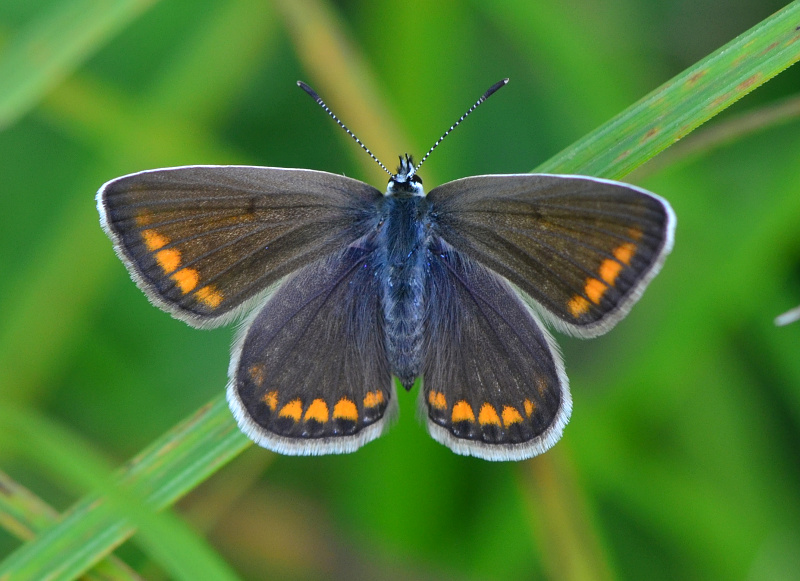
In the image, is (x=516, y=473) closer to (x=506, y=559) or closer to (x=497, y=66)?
(x=506, y=559)

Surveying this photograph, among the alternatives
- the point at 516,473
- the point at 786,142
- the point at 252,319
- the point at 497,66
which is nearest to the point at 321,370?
the point at 252,319

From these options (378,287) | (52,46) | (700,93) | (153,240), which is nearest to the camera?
(700,93)

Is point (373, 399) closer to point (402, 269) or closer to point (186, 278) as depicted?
point (402, 269)

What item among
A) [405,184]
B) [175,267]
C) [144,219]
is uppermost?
[144,219]

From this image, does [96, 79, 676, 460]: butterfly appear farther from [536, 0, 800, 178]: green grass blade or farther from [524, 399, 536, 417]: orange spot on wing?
[536, 0, 800, 178]: green grass blade

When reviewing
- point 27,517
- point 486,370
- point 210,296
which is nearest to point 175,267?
point 210,296

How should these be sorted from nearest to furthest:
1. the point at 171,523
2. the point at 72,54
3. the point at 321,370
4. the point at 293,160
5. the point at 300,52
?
1. the point at 171,523
2. the point at 321,370
3. the point at 72,54
4. the point at 300,52
5. the point at 293,160

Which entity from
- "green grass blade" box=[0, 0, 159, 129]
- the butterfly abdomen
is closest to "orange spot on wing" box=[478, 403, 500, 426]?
the butterfly abdomen
